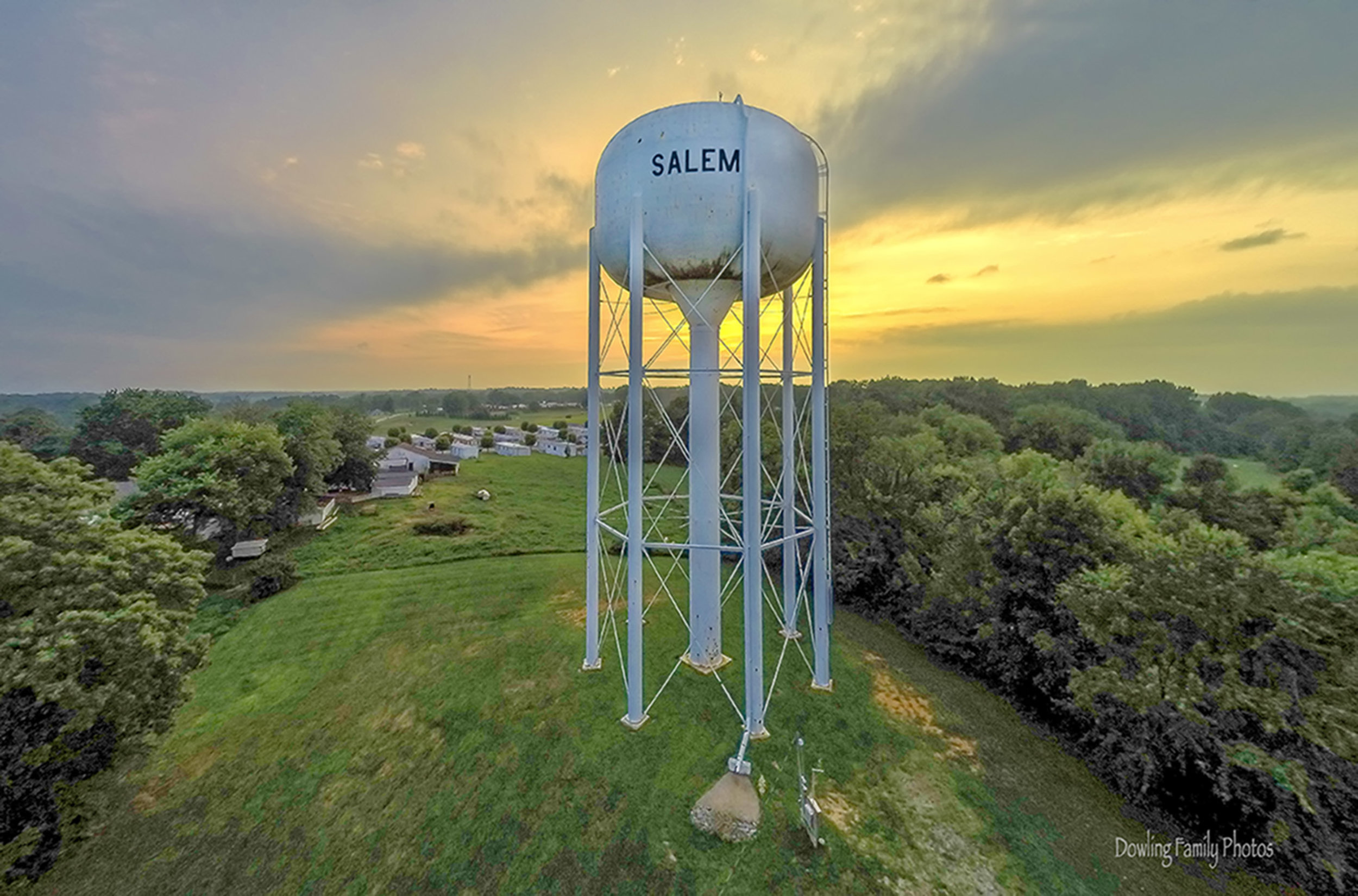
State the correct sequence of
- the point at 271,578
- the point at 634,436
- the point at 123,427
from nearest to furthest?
1. the point at 634,436
2. the point at 271,578
3. the point at 123,427

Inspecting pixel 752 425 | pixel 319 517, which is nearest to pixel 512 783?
pixel 752 425

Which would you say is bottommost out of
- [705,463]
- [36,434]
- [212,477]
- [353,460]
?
[353,460]

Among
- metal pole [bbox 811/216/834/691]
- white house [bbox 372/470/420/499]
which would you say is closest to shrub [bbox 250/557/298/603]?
white house [bbox 372/470/420/499]

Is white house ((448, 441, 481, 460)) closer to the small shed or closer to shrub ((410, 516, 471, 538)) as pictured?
shrub ((410, 516, 471, 538))

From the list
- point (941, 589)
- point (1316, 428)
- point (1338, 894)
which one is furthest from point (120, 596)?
point (1316, 428)

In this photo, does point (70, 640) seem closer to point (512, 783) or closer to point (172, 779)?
point (172, 779)

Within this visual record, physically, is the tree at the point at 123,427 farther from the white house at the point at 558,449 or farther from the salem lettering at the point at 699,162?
the salem lettering at the point at 699,162
